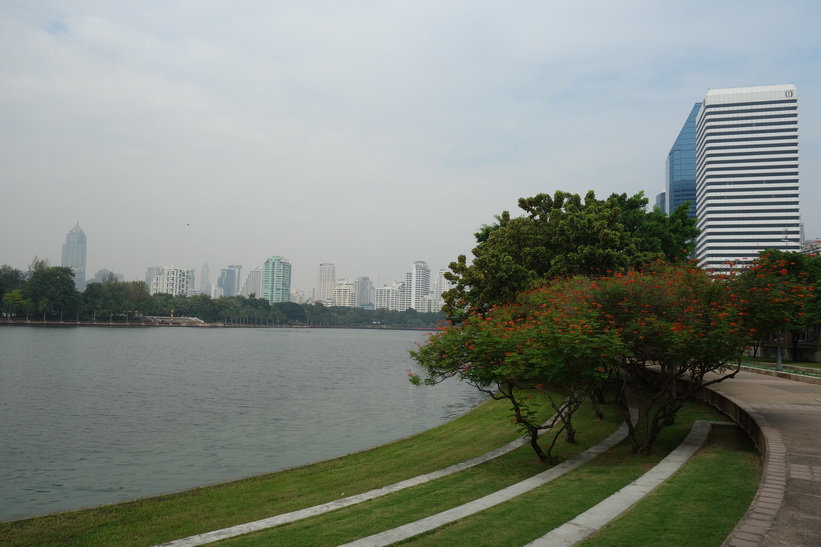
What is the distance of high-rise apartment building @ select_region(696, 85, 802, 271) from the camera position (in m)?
154

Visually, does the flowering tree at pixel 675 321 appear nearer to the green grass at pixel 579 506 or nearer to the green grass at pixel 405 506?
the green grass at pixel 579 506

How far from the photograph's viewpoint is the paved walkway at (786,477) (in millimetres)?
7152

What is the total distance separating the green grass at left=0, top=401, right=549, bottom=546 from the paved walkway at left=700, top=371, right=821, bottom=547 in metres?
7.97

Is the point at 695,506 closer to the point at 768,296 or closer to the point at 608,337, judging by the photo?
the point at 608,337

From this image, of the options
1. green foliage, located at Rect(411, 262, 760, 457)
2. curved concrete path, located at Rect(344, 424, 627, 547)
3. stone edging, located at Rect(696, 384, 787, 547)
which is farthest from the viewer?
green foliage, located at Rect(411, 262, 760, 457)

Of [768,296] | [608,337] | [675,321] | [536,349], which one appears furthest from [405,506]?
[768,296]

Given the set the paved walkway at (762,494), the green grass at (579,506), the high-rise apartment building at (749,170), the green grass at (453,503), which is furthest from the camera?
the high-rise apartment building at (749,170)

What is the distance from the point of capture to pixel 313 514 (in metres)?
12.4

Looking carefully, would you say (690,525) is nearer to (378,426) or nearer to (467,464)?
(467,464)

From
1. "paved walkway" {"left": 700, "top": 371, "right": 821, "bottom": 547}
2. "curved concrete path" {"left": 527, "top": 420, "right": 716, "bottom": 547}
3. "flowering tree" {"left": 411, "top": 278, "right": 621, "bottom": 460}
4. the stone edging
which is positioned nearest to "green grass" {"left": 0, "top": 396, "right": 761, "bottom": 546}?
"curved concrete path" {"left": 527, "top": 420, "right": 716, "bottom": 547}

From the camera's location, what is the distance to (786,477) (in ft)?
31.6

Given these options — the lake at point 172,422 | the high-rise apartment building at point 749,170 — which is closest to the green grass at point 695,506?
the lake at point 172,422

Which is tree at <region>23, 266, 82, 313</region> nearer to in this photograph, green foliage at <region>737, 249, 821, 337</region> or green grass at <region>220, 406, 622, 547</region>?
green grass at <region>220, 406, 622, 547</region>

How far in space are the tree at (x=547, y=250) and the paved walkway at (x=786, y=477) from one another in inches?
403
